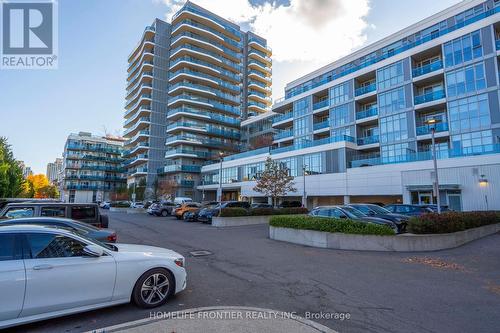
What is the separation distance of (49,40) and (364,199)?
113ft

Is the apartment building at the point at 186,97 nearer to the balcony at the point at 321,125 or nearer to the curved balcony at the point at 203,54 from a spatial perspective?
the curved balcony at the point at 203,54

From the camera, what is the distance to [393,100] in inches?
1383

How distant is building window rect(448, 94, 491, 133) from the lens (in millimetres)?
27397

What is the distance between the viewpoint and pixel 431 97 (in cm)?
3175

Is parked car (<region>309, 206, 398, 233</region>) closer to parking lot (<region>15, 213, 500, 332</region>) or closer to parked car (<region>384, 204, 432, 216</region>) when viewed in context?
parking lot (<region>15, 213, 500, 332</region>)

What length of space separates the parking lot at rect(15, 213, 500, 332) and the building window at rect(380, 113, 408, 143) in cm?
2598

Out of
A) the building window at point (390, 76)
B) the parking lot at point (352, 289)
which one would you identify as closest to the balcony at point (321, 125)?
the building window at point (390, 76)

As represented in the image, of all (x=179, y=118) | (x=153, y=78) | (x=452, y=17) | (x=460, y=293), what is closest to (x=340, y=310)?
(x=460, y=293)

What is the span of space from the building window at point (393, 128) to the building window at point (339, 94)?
7238 mm

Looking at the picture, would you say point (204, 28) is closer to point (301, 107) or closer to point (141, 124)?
point (141, 124)

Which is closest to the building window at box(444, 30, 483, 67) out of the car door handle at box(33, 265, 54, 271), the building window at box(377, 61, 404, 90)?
the building window at box(377, 61, 404, 90)

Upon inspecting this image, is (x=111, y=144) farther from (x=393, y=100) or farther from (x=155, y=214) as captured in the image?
(x=393, y=100)

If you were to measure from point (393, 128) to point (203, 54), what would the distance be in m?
47.6

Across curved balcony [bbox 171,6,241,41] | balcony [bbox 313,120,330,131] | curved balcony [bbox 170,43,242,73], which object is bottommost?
balcony [bbox 313,120,330,131]
